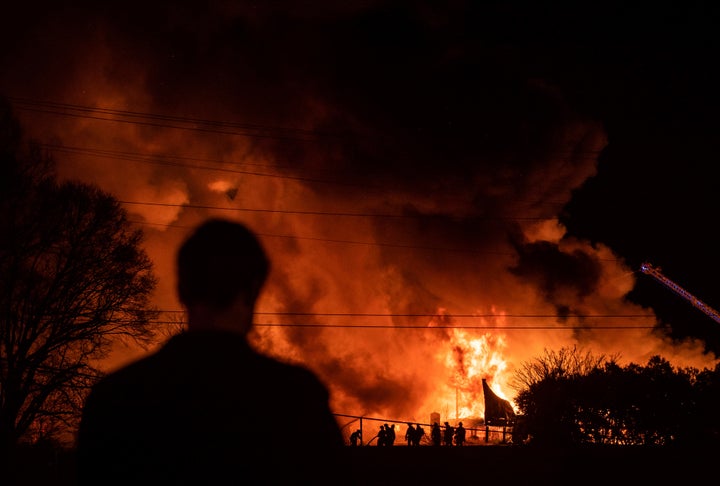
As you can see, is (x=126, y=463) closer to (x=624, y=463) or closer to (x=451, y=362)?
(x=624, y=463)

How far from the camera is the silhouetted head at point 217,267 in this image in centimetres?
184

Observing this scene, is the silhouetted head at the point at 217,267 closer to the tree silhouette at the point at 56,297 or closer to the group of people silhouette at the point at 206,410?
the group of people silhouette at the point at 206,410

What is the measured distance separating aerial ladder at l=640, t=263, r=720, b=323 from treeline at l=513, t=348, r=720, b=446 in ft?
38.6

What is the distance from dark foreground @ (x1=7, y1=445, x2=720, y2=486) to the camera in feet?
60.2

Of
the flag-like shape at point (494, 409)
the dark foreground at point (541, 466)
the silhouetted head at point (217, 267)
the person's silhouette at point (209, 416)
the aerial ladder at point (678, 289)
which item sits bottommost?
the dark foreground at point (541, 466)

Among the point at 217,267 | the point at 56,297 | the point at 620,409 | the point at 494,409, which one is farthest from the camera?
the point at 494,409

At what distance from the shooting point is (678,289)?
36594 millimetres

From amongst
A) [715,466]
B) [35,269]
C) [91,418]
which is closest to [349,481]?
[91,418]

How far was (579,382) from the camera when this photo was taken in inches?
996

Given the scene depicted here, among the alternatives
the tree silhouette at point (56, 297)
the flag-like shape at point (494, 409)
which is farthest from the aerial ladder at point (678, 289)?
the tree silhouette at point (56, 297)

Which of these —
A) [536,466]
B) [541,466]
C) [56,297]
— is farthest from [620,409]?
[56,297]

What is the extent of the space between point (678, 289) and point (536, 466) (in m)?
24.9

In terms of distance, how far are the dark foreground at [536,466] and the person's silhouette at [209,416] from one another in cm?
1721

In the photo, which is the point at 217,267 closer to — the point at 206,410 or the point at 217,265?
the point at 217,265
